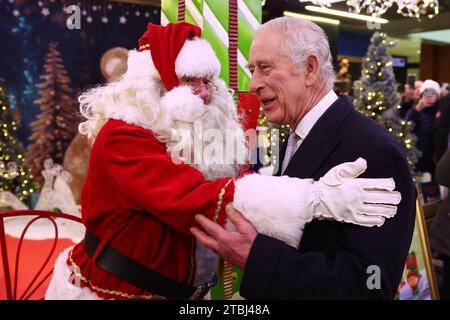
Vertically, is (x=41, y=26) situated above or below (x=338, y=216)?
above

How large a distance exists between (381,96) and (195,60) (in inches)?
161

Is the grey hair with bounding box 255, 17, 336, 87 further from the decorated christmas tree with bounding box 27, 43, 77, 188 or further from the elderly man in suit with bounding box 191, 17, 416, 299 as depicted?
the decorated christmas tree with bounding box 27, 43, 77, 188

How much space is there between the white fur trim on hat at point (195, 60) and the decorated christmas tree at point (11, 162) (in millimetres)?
4293

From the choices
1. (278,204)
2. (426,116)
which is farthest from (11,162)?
(426,116)

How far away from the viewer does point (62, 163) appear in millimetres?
6215

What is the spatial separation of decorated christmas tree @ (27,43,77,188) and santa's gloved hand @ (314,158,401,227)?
5.38 m

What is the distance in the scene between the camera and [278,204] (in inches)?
50.2

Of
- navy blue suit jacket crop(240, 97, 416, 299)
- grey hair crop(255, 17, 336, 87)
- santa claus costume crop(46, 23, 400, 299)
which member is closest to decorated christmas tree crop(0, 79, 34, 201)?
santa claus costume crop(46, 23, 400, 299)

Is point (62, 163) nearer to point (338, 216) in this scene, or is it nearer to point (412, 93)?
point (338, 216)

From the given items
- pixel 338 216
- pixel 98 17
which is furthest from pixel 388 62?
pixel 338 216

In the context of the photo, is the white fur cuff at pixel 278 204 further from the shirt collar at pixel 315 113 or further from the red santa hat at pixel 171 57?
the red santa hat at pixel 171 57

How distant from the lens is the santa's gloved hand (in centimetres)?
118

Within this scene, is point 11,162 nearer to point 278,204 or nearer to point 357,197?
point 278,204

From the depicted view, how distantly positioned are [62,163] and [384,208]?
18.7 ft
